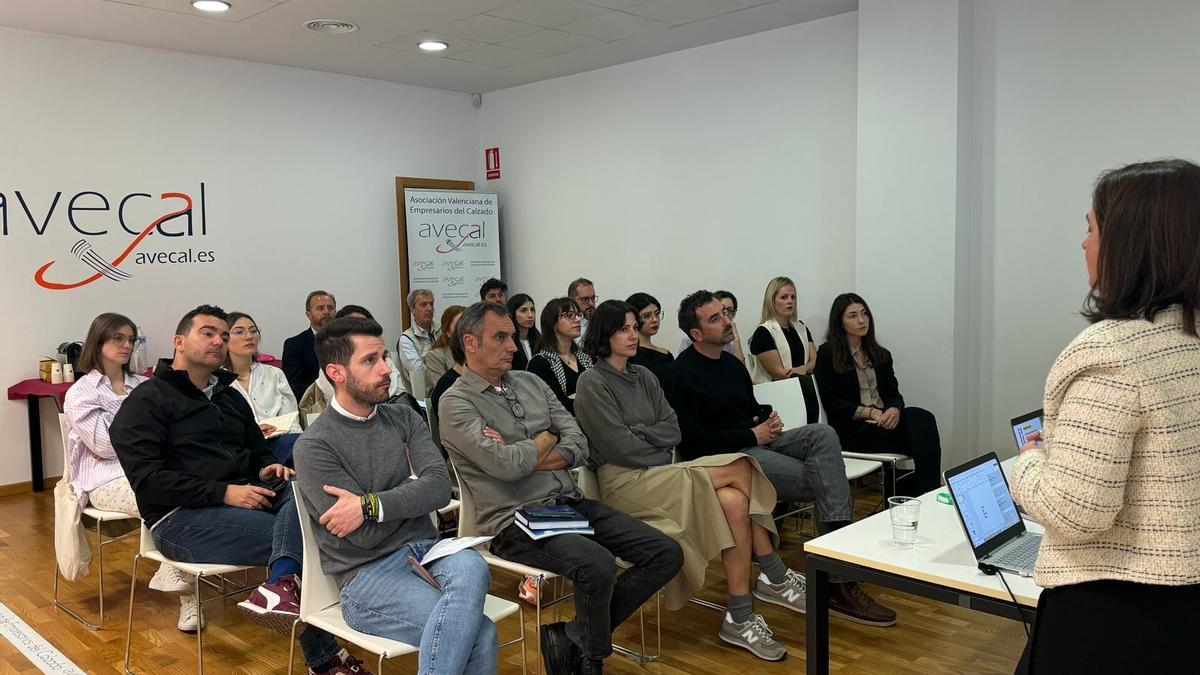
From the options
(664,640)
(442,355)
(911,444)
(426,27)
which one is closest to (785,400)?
(911,444)

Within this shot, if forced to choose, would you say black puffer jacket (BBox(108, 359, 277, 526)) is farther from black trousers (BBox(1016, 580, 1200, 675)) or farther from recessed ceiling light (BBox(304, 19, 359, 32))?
recessed ceiling light (BBox(304, 19, 359, 32))

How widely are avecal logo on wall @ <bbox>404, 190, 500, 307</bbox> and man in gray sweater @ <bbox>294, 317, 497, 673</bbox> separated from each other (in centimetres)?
555

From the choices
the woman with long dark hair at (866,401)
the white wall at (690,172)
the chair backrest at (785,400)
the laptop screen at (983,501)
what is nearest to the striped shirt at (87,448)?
the chair backrest at (785,400)

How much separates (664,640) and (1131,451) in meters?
2.49

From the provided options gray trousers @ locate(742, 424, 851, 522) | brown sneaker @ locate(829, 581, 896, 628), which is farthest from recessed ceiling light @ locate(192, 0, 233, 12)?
brown sneaker @ locate(829, 581, 896, 628)

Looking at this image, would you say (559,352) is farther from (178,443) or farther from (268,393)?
(178,443)

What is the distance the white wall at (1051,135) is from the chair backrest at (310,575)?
455cm

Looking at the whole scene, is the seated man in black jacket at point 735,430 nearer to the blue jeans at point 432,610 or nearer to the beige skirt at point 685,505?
the beige skirt at point 685,505

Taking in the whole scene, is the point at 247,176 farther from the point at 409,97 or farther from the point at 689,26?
the point at 689,26

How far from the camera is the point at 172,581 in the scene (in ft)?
12.4

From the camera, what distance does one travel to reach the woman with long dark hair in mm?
5008

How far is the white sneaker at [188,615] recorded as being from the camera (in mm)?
3855

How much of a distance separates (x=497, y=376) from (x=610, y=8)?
3520 mm

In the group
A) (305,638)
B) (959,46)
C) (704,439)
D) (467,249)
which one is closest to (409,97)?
(467,249)
